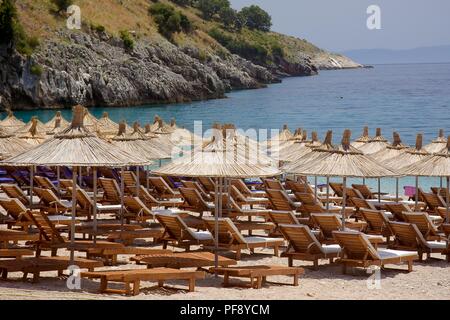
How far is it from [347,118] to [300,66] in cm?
10819

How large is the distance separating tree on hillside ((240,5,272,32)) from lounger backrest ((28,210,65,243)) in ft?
546

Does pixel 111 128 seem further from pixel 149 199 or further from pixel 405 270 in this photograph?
pixel 405 270

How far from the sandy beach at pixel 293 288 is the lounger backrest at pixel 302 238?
31cm

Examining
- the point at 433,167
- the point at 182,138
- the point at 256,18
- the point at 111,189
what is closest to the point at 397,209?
the point at 433,167

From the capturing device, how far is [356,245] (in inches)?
479

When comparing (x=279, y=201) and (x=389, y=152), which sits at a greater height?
(x=389, y=152)

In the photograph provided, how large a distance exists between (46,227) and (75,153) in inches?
74.7

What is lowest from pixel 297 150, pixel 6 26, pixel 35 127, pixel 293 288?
pixel 293 288

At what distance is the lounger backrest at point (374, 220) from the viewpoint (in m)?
14.6

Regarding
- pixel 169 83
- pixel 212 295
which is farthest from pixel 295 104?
pixel 212 295

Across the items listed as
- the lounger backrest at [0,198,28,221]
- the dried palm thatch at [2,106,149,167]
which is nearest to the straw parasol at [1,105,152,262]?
the dried palm thatch at [2,106,149,167]

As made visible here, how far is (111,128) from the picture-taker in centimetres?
2483

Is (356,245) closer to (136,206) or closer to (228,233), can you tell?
(228,233)

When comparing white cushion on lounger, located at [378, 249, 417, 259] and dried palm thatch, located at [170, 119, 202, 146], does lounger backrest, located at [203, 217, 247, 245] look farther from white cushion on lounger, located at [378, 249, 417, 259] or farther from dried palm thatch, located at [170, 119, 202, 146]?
dried palm thatch, located at [170, 119, 202, 146]
